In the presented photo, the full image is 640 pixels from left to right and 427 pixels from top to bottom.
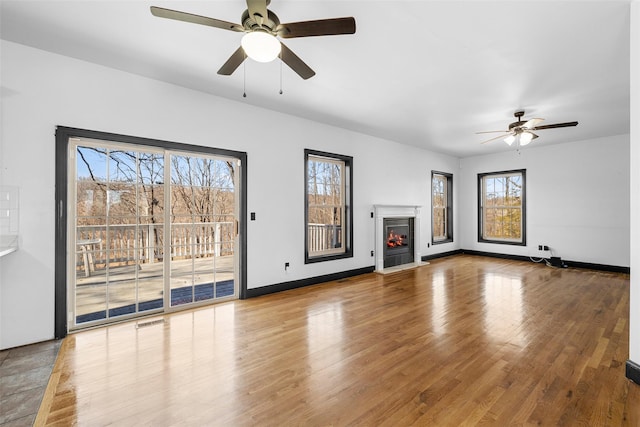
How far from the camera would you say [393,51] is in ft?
9.20

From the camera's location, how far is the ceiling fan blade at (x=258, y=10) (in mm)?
1792

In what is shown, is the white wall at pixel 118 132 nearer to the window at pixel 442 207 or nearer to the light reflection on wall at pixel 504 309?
the light reflection on wall at pixel 504 309

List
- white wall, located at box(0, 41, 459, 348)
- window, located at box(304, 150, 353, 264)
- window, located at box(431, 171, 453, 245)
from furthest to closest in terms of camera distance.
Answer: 1. window, located at box(431, 171, 453, 245)
2. window, located at box(304, 150, 353, 264)
3. white wall, located at box(0, 41, 459, 348)

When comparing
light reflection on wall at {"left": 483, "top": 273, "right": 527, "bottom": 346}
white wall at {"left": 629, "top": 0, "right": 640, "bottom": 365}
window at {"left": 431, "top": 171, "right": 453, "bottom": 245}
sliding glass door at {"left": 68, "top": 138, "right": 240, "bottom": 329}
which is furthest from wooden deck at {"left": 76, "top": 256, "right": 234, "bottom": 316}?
window at {"left": 431, "top": 171, "right": 453, "bottom": 245}

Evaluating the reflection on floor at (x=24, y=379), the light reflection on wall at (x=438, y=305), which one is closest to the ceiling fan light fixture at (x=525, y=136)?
the light reflection on wall at (x=438, y=305)

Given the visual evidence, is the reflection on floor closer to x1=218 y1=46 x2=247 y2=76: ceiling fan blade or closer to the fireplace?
x1=218 y1=46 x2=247 y2=76: ceiling fan blade

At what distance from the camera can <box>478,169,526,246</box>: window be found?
Result: 7.29 meters

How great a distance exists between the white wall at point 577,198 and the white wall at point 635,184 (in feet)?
17.1

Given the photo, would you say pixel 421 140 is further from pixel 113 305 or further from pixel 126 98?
pixel 113 305

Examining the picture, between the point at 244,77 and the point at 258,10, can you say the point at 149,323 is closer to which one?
the point at 244,77

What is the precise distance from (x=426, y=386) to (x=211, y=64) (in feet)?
11.9

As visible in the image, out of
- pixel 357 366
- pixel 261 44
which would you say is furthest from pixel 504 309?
pixel 261 44

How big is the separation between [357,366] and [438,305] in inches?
78.5

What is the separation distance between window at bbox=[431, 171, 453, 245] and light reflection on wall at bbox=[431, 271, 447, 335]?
104 inches
